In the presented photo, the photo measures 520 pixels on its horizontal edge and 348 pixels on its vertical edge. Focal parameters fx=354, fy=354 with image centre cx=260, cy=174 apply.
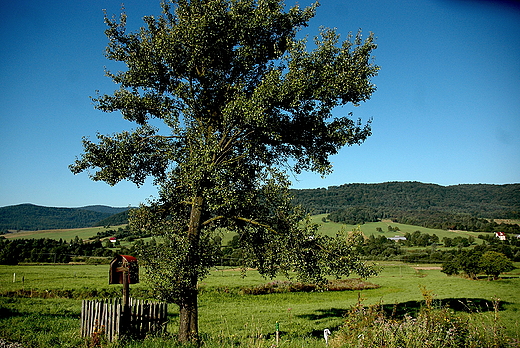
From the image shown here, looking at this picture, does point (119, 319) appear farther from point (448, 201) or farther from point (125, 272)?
point (448, 201)

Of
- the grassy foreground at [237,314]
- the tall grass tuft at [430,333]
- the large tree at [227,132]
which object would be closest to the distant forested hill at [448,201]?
the grassy foreground at [237,314]

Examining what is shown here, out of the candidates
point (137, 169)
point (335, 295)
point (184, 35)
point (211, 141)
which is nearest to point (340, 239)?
point (211, 141)

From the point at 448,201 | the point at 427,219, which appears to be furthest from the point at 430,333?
the point at 448,201

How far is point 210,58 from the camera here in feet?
43.8

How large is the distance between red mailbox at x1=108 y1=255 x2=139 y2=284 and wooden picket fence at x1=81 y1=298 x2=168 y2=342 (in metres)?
0.75

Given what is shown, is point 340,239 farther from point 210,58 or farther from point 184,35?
point 184,35

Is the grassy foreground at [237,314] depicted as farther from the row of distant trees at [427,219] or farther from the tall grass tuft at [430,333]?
the row of distant trees at [427,219]

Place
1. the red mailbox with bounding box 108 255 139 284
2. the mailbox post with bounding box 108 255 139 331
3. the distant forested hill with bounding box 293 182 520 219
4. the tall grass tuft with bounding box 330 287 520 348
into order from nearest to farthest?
1. the tall grass tuft with bounding box 330 287 520 348
2. the mailbox post with bounding box 108 255 139 331
3. the red mailbox with bounding box 108 255 139 284
4. the distant forested hill with bounding box 293 182 520 219

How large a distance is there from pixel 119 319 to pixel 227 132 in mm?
7334

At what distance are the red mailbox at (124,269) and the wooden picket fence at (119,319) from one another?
2.45 feet

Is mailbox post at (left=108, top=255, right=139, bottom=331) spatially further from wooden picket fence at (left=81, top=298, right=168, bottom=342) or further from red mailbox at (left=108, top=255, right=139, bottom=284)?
wooden picket fence at (left=81, top=298, right=168, bottom=342)

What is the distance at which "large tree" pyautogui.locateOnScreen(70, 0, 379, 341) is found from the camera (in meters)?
11.8

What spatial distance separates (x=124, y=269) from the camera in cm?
1236

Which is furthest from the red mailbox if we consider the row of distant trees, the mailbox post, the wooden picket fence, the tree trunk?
the row of distant trees
